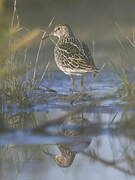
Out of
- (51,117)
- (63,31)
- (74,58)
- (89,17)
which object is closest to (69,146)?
(51,117)

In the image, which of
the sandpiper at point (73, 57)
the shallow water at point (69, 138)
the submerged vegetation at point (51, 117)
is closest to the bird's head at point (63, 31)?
the sandpiper at point (73, 57)

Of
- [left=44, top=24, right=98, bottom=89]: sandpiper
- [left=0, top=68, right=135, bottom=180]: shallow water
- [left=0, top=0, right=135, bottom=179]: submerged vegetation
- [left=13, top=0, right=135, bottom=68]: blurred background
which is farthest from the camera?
[left=13, top=0, right=135, bottom=68]: blurred background

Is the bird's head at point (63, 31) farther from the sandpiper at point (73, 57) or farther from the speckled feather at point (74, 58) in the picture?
the speckled feather at point (74, 58)

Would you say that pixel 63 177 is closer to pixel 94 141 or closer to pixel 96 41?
pixel 94 141

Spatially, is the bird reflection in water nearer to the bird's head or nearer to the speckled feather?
the speckled feather

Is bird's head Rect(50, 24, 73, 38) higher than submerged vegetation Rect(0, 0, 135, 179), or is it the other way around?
bird's head Rect(50, 24, 73, 38)

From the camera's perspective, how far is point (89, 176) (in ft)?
21.0

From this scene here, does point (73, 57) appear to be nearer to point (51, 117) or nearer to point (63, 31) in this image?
point (63, 31)

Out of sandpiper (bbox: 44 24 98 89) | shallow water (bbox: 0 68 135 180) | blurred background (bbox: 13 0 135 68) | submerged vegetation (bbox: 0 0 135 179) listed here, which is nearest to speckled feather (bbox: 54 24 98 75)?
sandpiper (bbox: 44 24 98 89)

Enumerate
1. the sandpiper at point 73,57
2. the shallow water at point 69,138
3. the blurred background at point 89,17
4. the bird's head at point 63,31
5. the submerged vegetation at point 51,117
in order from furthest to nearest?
the blurred background at point 89,17 → the bird's head at point 63,31 → the sandpiper at point 73,57 → the submerged vegetation at point 51,117 → the shallow water at point 69,138

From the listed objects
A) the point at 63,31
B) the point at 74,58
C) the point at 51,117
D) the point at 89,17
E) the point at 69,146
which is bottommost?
the point at 69,146

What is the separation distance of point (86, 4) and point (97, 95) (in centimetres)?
1116

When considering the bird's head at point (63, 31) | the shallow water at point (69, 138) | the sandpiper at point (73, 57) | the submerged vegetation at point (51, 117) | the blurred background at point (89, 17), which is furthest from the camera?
the blurred background at point (89, 17)

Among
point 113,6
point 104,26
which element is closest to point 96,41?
point 104,26
